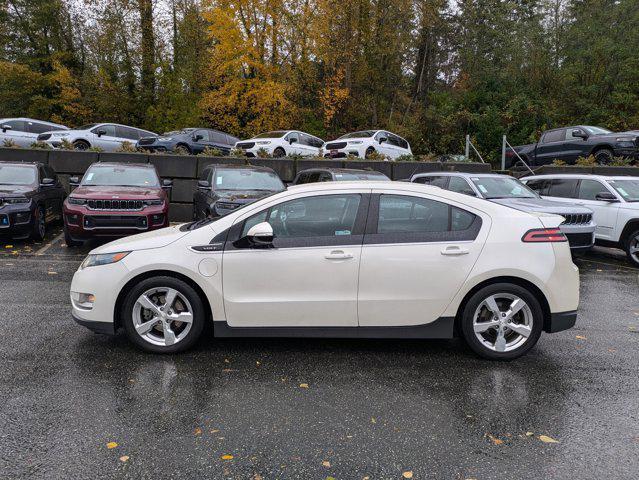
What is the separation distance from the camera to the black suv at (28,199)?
31.6 ft

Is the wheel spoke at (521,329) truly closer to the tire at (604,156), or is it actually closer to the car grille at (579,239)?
the car grille at (579,239)

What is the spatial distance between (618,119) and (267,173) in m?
22.4

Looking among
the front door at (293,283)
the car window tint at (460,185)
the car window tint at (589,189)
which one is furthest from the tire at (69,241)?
the car window tint at (589,189)

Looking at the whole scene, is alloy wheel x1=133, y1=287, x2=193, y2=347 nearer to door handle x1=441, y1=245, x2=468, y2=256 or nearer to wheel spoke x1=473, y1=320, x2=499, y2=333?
door handle x1=441, y1=245, x2=468, y2=256

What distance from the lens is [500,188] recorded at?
1045 cm

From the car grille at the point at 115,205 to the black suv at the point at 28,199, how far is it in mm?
1710

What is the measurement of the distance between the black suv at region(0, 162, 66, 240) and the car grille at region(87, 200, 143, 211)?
171 centimetres

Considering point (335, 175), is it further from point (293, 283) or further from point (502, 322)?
point (502, 322)

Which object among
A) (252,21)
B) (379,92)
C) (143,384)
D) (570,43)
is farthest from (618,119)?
(143,384)

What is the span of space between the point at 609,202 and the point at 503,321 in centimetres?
728

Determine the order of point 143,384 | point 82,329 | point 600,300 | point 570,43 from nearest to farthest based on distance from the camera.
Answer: point 143,384 < point 82,329 < point 600,300 < point 570,43

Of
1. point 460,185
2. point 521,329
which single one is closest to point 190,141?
point 460,185

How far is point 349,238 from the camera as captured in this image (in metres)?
4.49

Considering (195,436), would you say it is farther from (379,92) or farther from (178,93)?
(379,92)
